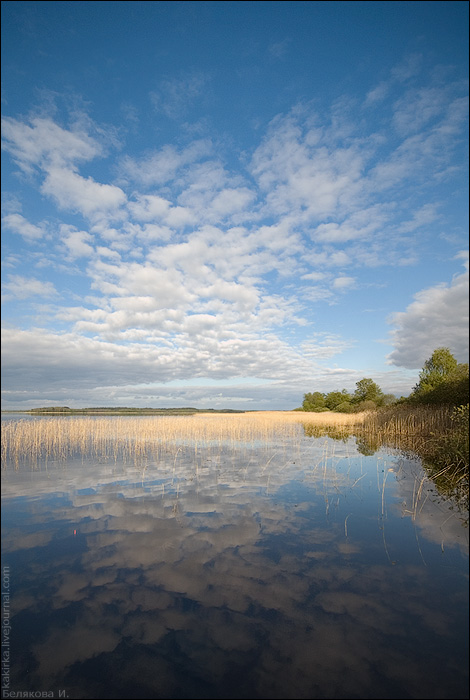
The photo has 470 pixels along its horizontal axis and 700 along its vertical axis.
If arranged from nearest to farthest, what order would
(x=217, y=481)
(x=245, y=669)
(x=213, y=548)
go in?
1. (x=245, y=669)
2. (x=213, y=548)
3. (x=217, y=481)

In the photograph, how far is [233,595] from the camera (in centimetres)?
519

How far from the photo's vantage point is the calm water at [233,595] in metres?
3.68

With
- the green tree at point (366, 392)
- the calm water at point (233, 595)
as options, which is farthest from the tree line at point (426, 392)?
the calm water at point (233, 595)

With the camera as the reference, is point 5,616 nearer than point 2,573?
Yes

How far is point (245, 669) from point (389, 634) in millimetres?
1902

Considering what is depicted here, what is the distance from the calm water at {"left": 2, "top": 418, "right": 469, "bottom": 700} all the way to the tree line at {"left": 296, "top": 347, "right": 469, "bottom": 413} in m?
20.4

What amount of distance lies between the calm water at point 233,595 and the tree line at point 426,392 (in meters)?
20.4

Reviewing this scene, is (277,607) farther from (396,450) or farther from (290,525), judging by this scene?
(396,450)

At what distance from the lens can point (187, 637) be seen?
14.0 feet

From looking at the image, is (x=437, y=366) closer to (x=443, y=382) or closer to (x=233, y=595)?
(x=443, y=382)

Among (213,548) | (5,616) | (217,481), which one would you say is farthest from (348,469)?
(5,616)

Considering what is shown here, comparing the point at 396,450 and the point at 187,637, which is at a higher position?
the point at 187,637

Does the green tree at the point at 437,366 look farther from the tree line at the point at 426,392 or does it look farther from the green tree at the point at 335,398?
the green tree at the point at 335,398

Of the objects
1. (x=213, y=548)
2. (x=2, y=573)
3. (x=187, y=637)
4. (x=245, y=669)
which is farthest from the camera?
(x=213, y=548)
